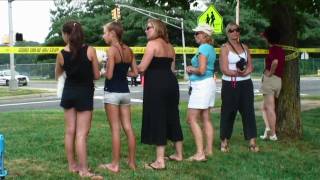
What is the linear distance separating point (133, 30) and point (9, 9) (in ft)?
91.9

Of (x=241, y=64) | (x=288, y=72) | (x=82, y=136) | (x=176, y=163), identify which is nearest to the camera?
(x=82, y=136)

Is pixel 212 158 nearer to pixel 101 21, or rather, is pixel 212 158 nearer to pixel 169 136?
pixel 169 136

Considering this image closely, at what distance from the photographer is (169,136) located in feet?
22.9

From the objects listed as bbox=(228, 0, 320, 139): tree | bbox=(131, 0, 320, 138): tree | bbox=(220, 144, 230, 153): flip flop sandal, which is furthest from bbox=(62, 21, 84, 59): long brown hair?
bbox=(228, 0, 320, 139): tree

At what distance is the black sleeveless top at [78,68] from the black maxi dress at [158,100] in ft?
2.68

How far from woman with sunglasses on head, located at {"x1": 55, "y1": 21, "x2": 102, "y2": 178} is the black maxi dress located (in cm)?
74

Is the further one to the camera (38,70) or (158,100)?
(38,70)

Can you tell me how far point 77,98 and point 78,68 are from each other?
33 cm

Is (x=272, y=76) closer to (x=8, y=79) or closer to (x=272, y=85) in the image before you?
(x=272, y=85)

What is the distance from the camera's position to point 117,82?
6375 mm

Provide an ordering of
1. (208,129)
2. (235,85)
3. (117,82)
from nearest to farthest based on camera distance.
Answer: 1. (117,82)
2. (208,129)
3. (235,85)

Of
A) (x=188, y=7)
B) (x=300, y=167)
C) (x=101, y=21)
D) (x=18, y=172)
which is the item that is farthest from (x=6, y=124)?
(x=101, y=21)

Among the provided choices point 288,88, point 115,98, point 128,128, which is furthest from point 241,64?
point 115,98

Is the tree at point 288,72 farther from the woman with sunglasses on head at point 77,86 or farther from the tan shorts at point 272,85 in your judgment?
the woman with sunglasses on head at point 77,86
